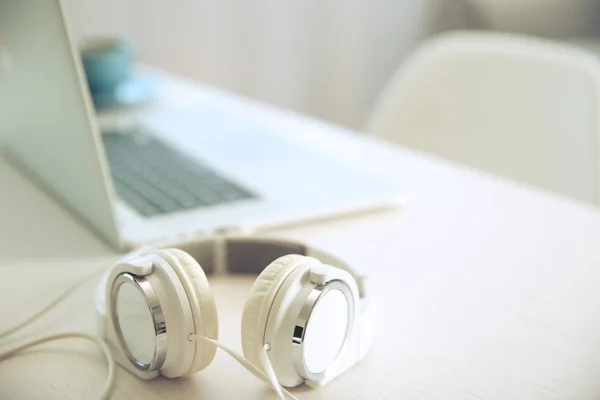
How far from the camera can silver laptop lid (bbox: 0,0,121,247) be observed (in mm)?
569

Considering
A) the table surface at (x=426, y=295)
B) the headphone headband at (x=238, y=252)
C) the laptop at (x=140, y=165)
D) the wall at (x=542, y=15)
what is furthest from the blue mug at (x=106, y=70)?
the wall at (x=542, y=15)

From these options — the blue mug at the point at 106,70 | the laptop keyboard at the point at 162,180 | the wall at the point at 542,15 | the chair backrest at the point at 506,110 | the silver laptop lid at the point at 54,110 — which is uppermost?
the silver laptop lid at the point at 54,110

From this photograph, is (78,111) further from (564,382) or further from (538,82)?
(538,82)

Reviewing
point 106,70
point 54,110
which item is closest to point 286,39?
point 106,70

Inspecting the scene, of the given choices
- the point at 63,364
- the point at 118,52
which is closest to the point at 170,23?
the point at 118,52

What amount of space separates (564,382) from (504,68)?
2.51ft

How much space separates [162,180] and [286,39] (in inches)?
57.6

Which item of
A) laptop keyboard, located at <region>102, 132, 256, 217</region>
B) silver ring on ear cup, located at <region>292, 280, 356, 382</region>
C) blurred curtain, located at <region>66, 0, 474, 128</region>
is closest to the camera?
silver ring on ear cup, located at <region>292, 280, 356, 382</region>

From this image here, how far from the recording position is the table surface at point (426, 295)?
0.47 m

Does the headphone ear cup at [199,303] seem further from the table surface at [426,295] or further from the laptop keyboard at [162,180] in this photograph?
the laptop keyboard at [162,180]

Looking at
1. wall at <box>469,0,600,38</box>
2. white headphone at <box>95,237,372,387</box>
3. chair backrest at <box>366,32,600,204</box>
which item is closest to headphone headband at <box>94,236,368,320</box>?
white headphone at <box>95,237,372,387</box>

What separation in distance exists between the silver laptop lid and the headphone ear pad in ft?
0.71

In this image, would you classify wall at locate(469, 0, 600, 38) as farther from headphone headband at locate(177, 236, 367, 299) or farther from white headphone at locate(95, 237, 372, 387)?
white headphone at locate(95, 237, 372, 387)

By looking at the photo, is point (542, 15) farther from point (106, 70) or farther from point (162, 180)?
point (162, 180)
